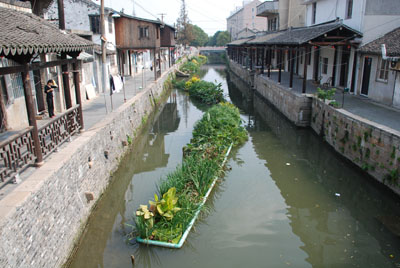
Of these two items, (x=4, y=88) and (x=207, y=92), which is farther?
(x=207, y=92)

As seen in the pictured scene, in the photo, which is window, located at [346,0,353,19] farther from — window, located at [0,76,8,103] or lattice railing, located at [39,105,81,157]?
window, located at [0,76,8,103]

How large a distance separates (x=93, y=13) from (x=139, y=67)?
1197cm

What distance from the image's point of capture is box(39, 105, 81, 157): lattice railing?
7721 millimetres

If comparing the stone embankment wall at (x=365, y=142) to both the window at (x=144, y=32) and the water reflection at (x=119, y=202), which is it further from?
the window at (x=144, y=32)

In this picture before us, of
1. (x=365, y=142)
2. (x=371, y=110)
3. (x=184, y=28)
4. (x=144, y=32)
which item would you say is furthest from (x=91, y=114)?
(x=184, y=28)

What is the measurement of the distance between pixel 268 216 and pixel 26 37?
6971mm

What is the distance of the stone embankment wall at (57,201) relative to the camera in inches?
207

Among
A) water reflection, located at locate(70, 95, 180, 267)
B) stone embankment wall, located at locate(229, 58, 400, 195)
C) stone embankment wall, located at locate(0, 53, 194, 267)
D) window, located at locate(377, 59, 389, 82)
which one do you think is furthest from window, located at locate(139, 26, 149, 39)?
window, located at locate(377, 59, 389, 82)

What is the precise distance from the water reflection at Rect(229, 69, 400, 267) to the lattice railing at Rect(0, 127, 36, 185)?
6296 mm

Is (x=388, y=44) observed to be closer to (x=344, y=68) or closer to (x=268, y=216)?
(x=344, y=68)

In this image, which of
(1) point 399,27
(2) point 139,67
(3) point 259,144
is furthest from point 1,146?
(2) point 139,67

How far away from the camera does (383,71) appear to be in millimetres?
15352

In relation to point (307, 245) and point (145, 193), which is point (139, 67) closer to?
point (145, 193)

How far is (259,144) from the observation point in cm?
1521
